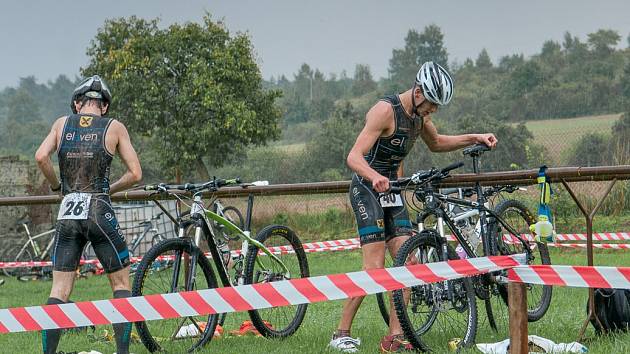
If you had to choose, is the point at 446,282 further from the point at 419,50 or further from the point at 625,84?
the point at 419,50

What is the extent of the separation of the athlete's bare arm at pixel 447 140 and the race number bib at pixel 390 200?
0.55 metres

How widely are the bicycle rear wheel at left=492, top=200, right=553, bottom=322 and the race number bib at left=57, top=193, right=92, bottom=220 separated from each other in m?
3.09

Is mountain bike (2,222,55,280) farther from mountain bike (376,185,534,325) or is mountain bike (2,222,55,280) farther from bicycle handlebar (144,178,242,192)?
mountain bike (376,185,534,325)

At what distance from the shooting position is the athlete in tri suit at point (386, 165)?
6.05m

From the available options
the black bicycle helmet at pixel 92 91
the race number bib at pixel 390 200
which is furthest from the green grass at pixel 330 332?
the black bicycle helmet at pixel 92 91

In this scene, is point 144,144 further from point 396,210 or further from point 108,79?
point 396,210

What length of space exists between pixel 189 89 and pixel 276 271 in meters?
26.8

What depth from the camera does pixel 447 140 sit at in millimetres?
6812

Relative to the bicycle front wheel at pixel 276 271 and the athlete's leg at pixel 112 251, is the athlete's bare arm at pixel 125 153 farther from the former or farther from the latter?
the bicycle front wheel at pixel 276 271

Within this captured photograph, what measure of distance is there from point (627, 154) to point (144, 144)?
28.6 m

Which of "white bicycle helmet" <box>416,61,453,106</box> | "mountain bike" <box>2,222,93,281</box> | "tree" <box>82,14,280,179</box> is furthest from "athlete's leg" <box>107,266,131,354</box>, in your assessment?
"tree" <box>82,14,280,179</box>

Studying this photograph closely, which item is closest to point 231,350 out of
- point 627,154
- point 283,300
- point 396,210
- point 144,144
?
point 396,210

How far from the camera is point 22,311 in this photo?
4723 mm

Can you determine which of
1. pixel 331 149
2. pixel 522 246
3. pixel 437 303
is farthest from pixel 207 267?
pixel 331 149
